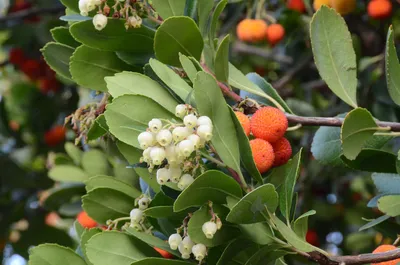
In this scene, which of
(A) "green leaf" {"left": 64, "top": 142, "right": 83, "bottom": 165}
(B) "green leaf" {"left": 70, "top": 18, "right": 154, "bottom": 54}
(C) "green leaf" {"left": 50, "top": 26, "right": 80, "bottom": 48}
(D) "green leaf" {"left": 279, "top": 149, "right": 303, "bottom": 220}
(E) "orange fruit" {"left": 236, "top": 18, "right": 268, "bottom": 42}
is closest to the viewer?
(D) "green leaf" {"left": 279, "top": 149, "right": 303, "bottom": 220}

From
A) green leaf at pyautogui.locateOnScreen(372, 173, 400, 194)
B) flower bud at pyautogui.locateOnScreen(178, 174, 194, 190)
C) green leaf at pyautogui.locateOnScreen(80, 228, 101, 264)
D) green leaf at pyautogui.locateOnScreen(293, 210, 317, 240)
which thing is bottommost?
green leaf at pyautogui.locateOnScreen(80, 228, 101, 264)

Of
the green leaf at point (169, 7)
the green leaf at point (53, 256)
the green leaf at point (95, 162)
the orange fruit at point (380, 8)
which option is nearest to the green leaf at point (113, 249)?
the green leaf at point (53, 256)

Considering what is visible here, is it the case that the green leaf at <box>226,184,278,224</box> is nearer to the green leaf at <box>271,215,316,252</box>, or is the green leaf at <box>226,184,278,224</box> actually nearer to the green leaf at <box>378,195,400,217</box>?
the green leaf at <box>271,215,316,252</box>

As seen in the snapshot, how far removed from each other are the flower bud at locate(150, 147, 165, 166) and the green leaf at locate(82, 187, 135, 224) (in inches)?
11.9

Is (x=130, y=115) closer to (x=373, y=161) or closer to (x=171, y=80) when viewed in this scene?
(x=171, y=80)

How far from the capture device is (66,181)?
1.68 metres

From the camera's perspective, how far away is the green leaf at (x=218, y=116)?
810mm

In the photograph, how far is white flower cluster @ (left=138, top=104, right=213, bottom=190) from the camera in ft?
2.53

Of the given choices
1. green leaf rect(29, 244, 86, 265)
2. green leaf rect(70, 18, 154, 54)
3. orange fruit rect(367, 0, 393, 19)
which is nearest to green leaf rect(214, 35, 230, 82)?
green leaf rect(70, 18, 154, 54)

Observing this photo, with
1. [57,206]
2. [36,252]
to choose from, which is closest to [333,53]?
[36,252]

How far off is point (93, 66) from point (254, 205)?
14.4 inches

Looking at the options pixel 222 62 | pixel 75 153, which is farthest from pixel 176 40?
pixel 75 153

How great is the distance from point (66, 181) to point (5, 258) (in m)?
0.92

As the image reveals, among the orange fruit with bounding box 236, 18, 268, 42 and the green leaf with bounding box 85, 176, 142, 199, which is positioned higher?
the green leaf with bounding box 85, 176, 142, 199
